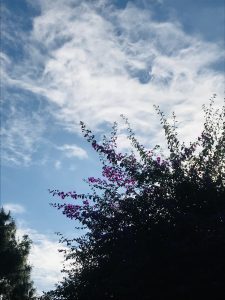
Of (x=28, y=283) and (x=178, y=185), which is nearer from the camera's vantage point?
(x=178, y=185)

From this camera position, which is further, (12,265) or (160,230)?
(12,265)

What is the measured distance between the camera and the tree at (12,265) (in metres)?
25.0

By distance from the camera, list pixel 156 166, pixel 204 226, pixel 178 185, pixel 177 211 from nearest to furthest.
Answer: pixel 204 226
pixel 177 211
pixel 178 185
pixel 156 166

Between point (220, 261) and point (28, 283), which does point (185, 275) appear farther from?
point (28, 283)

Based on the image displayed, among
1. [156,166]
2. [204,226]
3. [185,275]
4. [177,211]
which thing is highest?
[156,166]

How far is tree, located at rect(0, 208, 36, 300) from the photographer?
25.0m

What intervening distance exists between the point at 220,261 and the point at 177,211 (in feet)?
4.96

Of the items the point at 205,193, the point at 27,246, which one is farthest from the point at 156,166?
the point at 27,246

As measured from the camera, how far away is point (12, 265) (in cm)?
2506

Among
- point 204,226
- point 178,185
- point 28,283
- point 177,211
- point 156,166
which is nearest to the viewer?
point 204,226

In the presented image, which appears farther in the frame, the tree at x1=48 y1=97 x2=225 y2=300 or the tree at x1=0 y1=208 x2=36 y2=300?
the tree at x1=0 y1=208 x2=36 y2=300

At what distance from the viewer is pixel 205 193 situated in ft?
26.2

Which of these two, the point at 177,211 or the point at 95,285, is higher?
the point at 177,211

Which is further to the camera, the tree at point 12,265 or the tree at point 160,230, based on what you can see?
the tree at point 12,265
